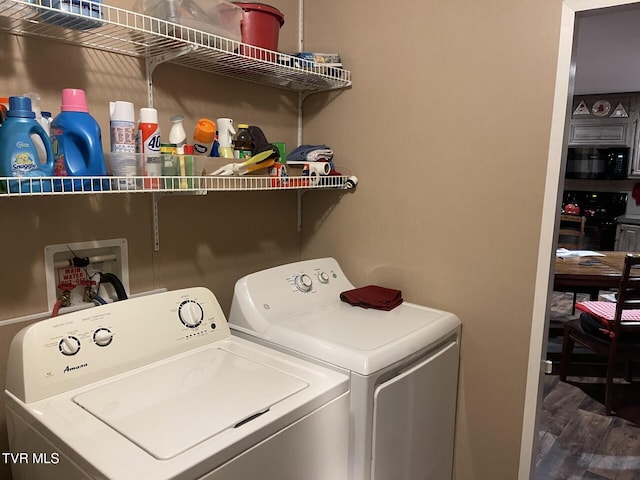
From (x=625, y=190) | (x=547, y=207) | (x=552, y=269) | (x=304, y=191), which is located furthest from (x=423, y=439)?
(x=625, y=190)

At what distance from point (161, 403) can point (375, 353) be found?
0.58 m

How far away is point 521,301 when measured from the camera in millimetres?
1607

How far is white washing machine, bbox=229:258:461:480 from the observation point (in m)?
1.31

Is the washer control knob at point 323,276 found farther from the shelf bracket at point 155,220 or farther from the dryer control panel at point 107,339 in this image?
the shelf bracket at point 155,220

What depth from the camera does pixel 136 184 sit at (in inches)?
49.1

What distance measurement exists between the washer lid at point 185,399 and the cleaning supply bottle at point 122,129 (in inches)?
23.7

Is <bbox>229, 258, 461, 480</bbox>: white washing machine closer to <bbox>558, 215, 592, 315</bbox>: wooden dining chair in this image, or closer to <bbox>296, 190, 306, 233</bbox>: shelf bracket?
<bbox>296, 190, 306, 233</bbox>: shelf bracket

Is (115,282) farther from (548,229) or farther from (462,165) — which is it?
(548,229)

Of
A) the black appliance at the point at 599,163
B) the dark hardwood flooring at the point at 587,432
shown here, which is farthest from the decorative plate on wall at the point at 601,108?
the dark hardwood flooring at the point at 587,432

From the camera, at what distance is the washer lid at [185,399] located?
3.13ft

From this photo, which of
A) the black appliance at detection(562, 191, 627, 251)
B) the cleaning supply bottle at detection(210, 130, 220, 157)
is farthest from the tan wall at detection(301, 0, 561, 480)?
the black appliance at detection(562, 191, 627, 251)

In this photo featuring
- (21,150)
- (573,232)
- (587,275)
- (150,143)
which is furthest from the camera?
(573,232)

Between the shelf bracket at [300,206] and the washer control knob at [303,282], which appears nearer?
the washer control knob at [303,282]

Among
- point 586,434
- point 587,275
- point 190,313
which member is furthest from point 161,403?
point 587,275
